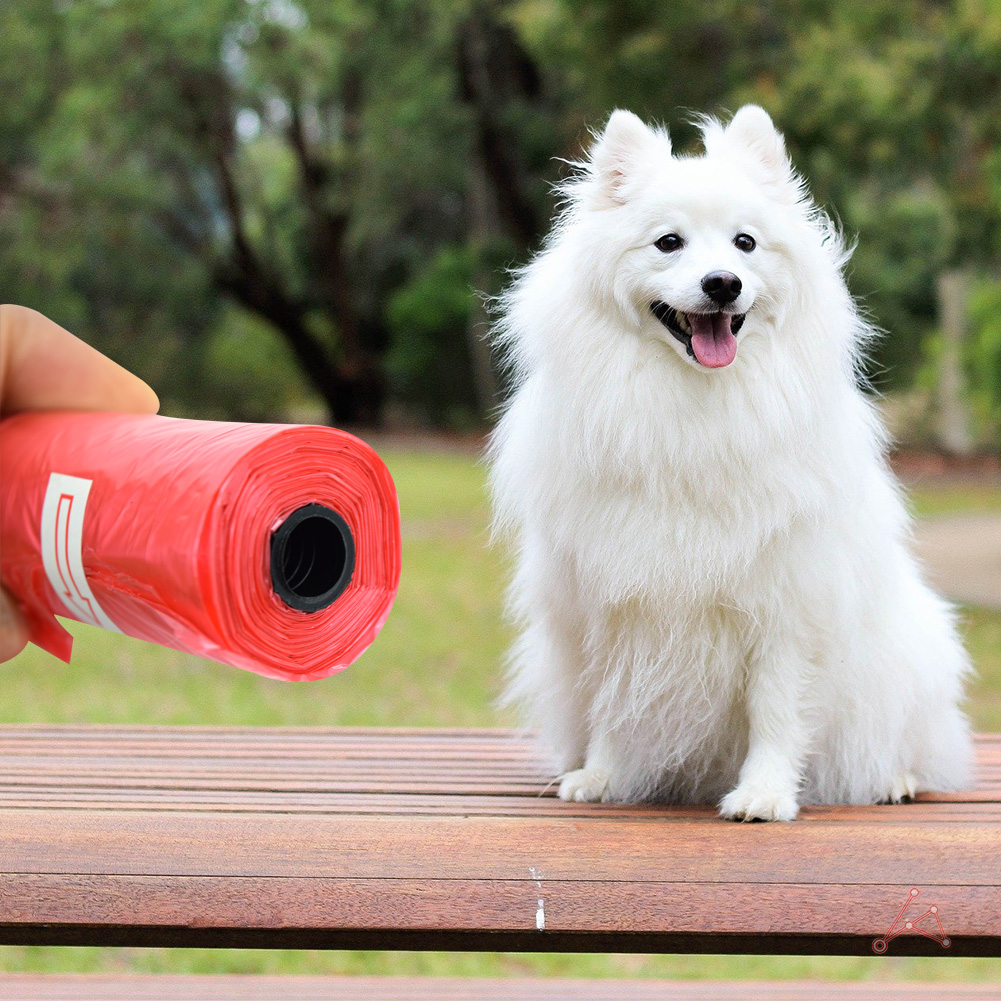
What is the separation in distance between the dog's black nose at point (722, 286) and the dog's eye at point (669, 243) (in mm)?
151

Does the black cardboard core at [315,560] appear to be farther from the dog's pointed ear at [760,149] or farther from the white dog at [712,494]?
the dog's pointed ear at [760,149]

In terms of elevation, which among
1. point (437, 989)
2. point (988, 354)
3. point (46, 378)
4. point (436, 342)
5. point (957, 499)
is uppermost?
point (436, 342)

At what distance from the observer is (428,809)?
2543 millimetres

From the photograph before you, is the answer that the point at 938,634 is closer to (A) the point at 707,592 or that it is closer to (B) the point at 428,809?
(A) the point at 707,592

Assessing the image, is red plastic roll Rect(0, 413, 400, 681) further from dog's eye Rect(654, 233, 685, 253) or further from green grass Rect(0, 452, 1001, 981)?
green grass Rect(0, 452, 1001, 981)

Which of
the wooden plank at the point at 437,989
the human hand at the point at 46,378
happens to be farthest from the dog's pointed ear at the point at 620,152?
the wooden plank at the point at 437,989

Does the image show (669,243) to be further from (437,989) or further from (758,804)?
(437,989)

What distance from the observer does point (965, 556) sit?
33.5ft

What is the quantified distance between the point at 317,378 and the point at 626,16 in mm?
15709

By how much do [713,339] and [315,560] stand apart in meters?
1.37

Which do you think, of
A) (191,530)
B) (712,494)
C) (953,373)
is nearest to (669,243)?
(712,494)

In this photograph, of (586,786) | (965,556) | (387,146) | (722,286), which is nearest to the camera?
(722,286)

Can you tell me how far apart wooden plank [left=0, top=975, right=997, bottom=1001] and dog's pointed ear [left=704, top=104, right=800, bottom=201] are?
197 cm

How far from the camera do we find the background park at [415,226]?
6.68 m
